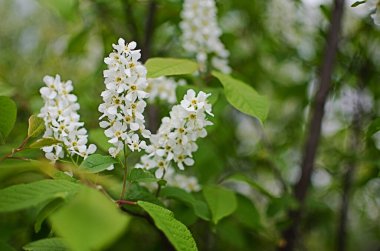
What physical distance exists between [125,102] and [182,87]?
1.33 feet

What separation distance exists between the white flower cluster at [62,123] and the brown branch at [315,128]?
1.14m

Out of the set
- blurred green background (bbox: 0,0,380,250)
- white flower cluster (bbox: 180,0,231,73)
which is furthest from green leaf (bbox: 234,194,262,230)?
white flower cluster (bbox: 180,0,231,73)

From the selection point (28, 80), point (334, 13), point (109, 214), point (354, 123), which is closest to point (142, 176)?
point (109, 214)

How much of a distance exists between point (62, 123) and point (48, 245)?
39 cm

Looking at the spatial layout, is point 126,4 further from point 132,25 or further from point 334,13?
point 334,13

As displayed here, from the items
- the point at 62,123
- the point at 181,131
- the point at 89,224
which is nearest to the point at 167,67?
the point at 181,131

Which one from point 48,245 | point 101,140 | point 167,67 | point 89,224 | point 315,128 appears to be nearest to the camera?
point 89,224

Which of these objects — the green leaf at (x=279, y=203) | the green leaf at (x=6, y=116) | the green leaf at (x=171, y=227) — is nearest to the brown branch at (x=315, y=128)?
the green leaf at (x=279, y=203)

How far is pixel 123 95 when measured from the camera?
1297mm

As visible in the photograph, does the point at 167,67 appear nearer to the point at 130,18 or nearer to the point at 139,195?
the point at 139,195

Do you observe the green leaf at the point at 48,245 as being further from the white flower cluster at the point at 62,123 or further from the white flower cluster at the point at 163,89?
the white flower cluster at the point at 163,89

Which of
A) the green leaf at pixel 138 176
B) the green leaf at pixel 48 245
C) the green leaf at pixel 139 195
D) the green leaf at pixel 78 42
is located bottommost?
the green leaf at pixel 48 245

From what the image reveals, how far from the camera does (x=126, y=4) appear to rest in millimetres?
2273

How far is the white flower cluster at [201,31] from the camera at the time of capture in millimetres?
1994
